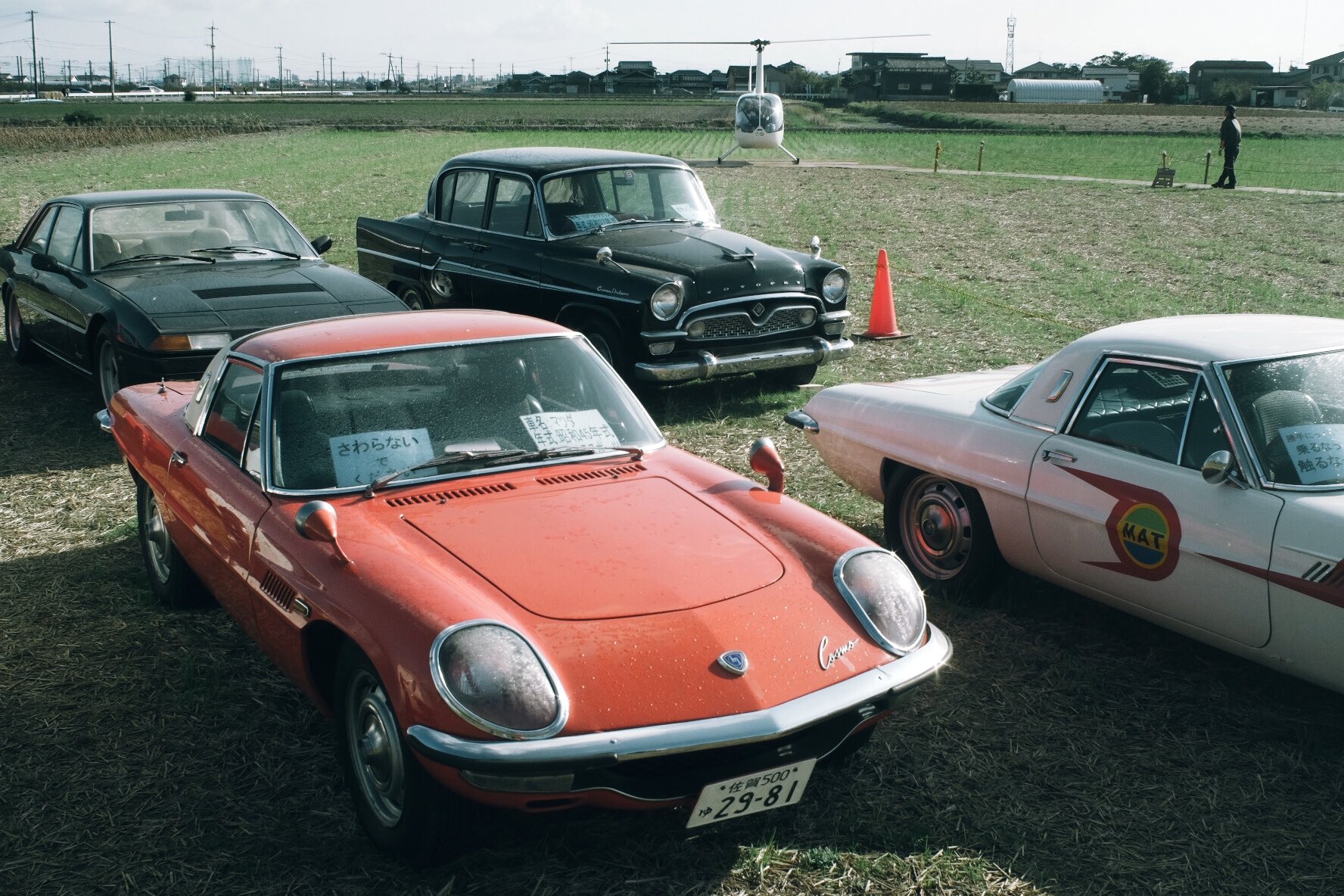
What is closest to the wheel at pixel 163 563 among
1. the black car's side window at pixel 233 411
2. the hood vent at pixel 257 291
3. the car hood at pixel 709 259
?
the black car's side window at pixel 233 411

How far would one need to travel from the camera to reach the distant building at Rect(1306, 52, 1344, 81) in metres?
104

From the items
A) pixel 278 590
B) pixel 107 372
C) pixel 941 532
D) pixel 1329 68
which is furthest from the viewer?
pixel 1329 68

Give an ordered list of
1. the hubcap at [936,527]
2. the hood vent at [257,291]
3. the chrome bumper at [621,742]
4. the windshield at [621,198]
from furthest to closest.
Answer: the windshield at [621,198]
the hood vent at [257,291]
the hubcap at [936,527]
the chrome bumper at [621,742]

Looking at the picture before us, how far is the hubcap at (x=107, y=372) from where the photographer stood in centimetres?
768

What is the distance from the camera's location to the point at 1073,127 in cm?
5834

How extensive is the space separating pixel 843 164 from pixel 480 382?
3440 centimetres

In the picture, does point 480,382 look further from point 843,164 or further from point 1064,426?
point 843,164

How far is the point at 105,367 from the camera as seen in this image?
786 centimetres

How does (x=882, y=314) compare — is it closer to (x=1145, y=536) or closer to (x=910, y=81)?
(x=1145, y=536)

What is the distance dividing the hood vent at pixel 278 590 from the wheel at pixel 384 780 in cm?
30

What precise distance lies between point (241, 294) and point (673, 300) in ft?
9.06

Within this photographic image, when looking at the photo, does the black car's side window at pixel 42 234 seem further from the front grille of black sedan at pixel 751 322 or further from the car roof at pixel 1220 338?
the car roof at pixel 1220 338

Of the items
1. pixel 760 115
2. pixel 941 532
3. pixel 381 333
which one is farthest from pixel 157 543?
pixel 760 115

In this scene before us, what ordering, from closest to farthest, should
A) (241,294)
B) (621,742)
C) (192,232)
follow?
(621,742)
(241,294)
(192,232)
